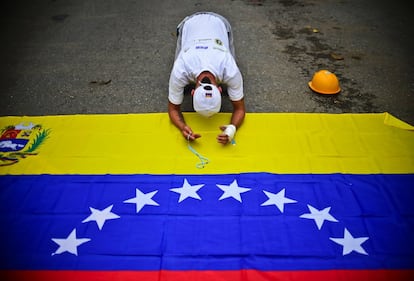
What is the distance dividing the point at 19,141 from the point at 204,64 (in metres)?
1.53

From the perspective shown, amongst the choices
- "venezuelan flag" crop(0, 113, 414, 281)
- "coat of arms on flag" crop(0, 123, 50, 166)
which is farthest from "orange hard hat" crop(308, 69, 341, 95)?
"coat of arms on flag" crop(0, 123, 50, 166)

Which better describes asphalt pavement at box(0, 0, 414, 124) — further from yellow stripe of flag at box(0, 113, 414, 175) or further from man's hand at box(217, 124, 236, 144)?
man's hand at box(217, 124, 236, 144)

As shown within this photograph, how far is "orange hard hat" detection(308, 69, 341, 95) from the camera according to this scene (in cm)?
311

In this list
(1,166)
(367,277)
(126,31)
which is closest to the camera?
(367,277)

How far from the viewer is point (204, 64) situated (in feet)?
7.70

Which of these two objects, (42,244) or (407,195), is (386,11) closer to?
(407,195)

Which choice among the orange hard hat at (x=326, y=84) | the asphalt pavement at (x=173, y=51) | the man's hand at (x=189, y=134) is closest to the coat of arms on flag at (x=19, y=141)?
the asphalt pavement at (x=173, y=51)

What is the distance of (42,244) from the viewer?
1.83 meters

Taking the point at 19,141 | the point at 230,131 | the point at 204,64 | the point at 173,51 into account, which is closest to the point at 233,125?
the point at 230,131

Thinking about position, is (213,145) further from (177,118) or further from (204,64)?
(204,64)

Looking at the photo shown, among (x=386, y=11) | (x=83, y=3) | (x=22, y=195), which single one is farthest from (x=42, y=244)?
(x=386, y=11)

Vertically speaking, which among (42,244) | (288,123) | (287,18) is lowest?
(42,244)

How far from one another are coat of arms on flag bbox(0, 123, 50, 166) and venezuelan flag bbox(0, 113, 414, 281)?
0.01 meters

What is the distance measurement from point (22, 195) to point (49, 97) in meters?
1.36
